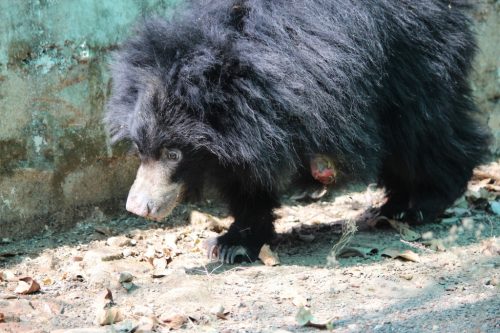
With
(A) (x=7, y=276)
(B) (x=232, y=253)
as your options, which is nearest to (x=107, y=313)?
(A) (x=7, y=276)

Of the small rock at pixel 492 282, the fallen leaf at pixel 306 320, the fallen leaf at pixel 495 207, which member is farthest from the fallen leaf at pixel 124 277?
the fallen leaf at pixel 495 207

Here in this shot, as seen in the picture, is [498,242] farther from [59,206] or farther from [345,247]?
[59,206]

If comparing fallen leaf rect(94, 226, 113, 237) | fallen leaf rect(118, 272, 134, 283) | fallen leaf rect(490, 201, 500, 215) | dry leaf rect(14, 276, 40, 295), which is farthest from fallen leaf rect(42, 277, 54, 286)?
fallen leaf rect(490, 201, 500, 215)

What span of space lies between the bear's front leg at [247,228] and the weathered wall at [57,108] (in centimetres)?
88

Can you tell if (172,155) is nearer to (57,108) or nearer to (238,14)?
(238,14)

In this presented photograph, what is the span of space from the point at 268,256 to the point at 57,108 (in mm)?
1394

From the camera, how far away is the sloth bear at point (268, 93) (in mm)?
3430

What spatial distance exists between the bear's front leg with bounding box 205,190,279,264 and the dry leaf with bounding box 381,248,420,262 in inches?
23.0

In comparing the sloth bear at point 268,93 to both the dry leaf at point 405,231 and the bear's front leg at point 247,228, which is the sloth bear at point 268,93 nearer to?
the bear's front leg at point 247,228

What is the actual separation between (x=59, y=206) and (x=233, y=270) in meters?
1.18

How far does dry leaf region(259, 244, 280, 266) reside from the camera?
151 inches

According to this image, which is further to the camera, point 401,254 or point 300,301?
point 401,254

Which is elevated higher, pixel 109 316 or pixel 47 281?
pixel 109 316

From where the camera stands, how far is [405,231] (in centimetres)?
434
